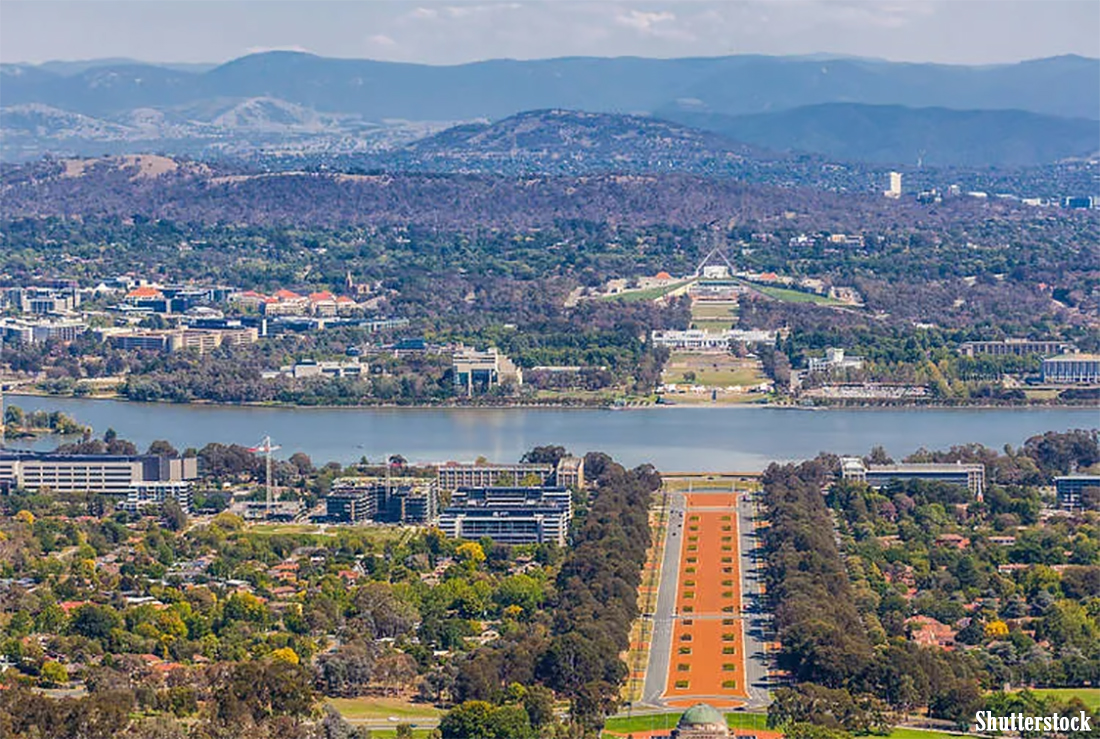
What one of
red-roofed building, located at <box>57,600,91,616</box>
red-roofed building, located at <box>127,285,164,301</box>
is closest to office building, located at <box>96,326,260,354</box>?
red-roofed building, located at <box>127,285,164,301</box>

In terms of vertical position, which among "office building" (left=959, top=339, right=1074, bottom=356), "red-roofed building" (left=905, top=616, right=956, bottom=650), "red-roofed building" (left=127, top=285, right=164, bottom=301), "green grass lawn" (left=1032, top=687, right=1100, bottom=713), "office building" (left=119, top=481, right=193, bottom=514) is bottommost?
"green grass lawn" (left=1032, top=687, right=1100, bottom=713)

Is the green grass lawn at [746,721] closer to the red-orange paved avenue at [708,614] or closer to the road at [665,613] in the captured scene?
the red-orange paved avenue at [708,614]

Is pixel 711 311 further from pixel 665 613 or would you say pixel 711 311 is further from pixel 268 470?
pixel 665 613

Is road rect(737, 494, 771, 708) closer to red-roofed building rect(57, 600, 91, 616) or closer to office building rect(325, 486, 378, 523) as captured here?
office building rect(325, 486, 378, 523)

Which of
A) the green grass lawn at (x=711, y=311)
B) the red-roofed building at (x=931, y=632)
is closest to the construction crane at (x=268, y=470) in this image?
the red-roofed building at (x=931, y=632)

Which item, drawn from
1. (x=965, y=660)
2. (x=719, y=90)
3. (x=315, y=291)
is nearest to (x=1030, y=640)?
(x=965, y=660)

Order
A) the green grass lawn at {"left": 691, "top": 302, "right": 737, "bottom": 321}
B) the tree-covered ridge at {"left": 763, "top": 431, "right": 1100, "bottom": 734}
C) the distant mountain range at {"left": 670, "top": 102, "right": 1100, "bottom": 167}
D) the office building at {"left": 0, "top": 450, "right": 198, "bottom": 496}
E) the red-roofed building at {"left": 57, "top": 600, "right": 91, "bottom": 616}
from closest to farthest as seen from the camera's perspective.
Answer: the tree-covered ridge at {"left": 763, "top": 431, "right": 1100, "bottom": 734}
the red-roofed building at {"left": 57, "top": 600, "right": 91, "bottom": 616}
the office building at {"left": 0, "top": 450, "right": 198, "bottom": 496}
the green grass lawn at {"left": 691, "top": 302, "right": 737, "bottom": 321}
the distant mountain range at {"left": 670, "top": 102, "right": 1100, "bottom": 167}
